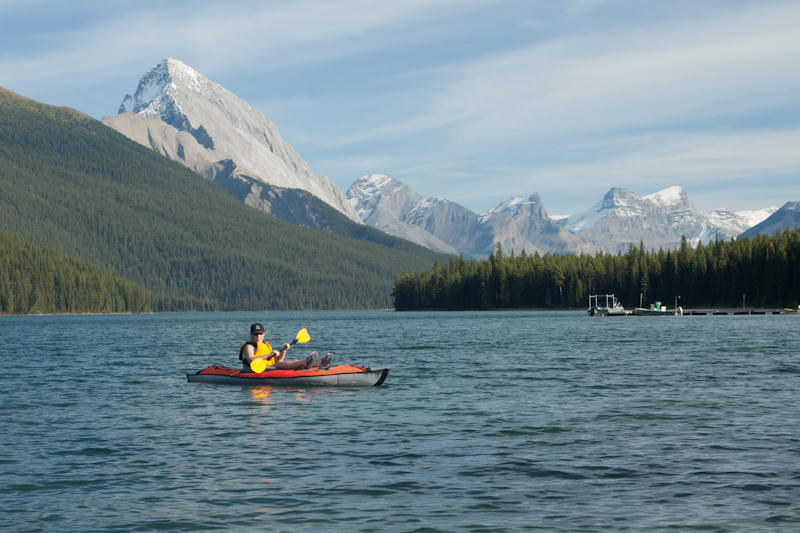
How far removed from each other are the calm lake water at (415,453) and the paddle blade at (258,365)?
4.47ft

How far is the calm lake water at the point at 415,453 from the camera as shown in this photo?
21.4m

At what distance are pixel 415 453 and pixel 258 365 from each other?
883 inches

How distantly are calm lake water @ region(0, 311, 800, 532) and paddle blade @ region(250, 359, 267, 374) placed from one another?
1.36m

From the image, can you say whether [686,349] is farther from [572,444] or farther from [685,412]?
[572,444]

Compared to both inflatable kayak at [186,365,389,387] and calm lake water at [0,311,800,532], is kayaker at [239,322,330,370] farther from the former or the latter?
calm lake water at [0,311,800,532]

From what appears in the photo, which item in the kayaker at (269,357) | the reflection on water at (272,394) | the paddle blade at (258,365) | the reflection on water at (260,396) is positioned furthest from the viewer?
the kayaker at (269,357)

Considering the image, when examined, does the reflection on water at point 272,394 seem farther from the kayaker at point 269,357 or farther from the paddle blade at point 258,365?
the kayaker at point 269,357

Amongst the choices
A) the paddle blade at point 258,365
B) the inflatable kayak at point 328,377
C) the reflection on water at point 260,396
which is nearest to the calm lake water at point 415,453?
the reflection on water at point 260,396

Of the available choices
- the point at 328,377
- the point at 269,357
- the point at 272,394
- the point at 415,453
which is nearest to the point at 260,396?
the point at 272,394

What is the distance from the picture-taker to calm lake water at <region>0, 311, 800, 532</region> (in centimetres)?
2144

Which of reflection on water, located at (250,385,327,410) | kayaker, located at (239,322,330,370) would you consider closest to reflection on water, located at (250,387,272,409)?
reflection on water, located at (250,385,327,410)

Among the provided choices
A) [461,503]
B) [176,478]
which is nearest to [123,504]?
[176,478]

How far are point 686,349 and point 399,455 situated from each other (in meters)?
60.9

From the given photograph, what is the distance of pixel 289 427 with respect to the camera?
36250 mm
